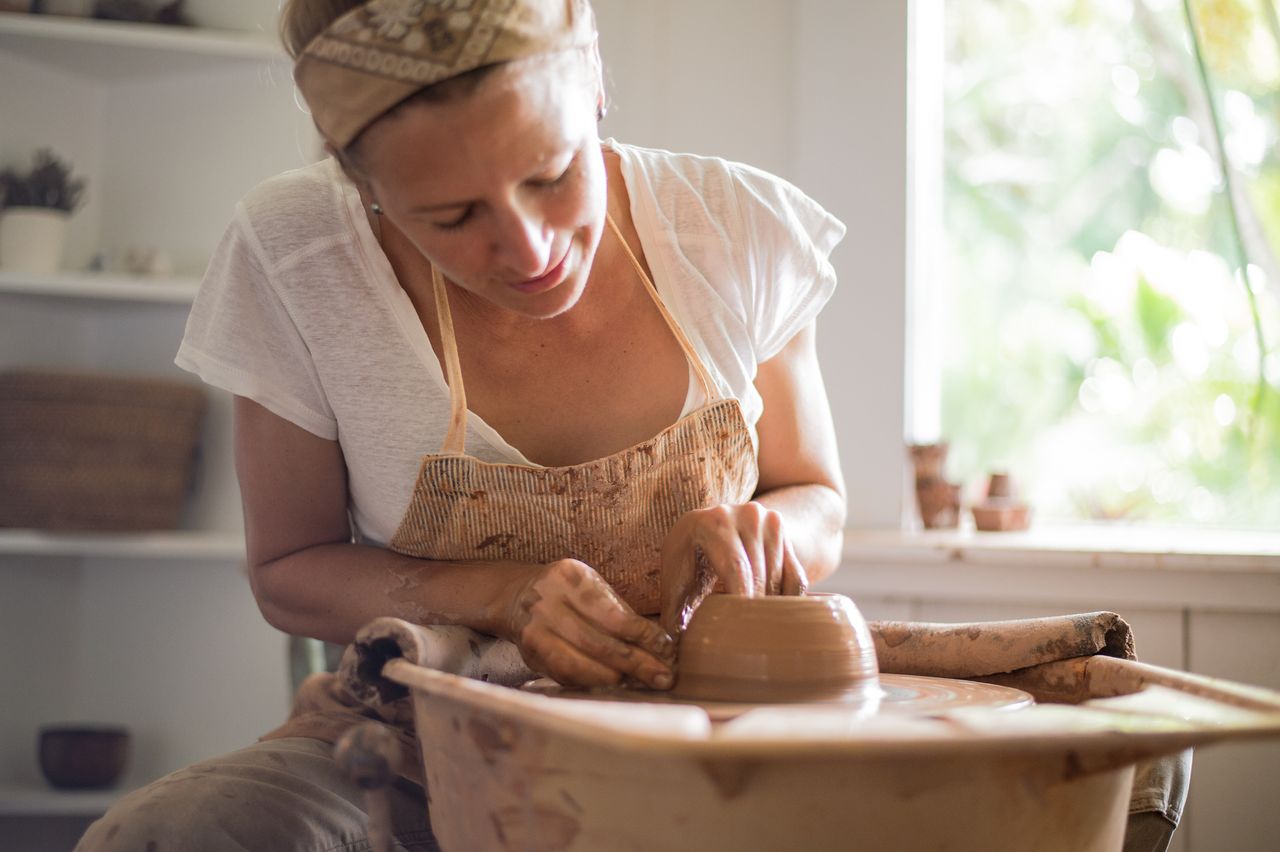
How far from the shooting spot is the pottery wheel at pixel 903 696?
821 mm

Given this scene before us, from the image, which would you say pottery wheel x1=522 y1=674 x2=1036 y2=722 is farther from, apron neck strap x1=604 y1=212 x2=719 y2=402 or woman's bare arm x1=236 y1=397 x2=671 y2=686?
Answer: apron neck strap x1=604 y1=212 x2=719 y2=402

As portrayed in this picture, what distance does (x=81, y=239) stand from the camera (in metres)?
2.50

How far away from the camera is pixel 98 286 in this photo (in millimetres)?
2258

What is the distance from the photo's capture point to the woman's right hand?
855mm

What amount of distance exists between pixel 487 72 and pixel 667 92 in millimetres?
1454

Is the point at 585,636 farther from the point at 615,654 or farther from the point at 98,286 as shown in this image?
the point at 98,286

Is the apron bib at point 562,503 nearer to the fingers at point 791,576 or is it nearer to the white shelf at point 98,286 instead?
the fingers at point 791,576

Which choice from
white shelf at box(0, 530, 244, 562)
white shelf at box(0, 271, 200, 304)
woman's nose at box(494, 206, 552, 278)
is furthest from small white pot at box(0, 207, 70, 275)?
woman's nose at box(494, 206, 552, 278)

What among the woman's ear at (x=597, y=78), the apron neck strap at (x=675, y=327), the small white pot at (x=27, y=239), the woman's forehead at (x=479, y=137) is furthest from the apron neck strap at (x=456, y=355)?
the small white pot at (x=27, y=239)

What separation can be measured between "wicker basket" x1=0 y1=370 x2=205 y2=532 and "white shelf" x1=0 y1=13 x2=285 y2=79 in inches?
26.9

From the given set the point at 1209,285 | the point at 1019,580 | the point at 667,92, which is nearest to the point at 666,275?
the point at 1019,580

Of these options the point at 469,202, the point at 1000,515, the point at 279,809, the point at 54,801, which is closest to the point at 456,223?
the point at 469,202

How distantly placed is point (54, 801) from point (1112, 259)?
9.79ft

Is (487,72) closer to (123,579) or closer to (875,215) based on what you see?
(875,215)
